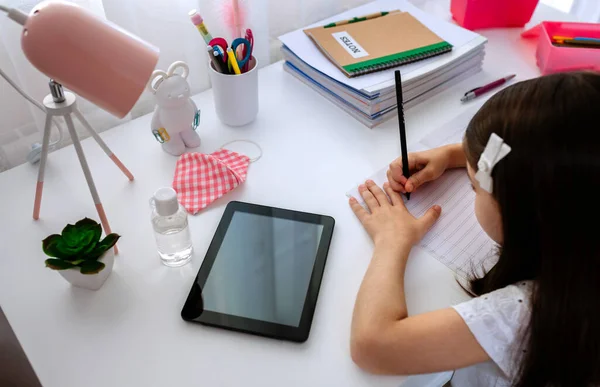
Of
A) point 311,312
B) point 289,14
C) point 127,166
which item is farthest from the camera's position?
point 289,14

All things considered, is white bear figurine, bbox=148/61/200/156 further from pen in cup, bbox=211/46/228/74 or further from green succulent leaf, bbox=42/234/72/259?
green succulent leaf, bbox=42/234/72/259

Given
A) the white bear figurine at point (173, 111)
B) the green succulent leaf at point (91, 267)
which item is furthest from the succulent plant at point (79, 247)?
the white bear figurine at point (173, 111)

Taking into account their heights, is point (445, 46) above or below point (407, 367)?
above

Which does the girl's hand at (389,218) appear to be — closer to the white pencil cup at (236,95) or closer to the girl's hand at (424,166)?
the girl's hand at (424,166)

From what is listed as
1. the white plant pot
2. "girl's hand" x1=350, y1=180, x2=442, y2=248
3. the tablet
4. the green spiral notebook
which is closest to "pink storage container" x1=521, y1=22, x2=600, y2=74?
the green spiral notebook

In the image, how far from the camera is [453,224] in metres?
0.79

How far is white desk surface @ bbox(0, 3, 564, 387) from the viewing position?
0.62 meters

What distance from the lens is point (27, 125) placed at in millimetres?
916

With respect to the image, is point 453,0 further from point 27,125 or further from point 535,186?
point 27,125

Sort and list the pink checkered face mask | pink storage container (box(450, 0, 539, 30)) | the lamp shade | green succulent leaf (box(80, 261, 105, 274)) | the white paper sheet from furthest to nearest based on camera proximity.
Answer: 1. pink storage container (box(450, 0, 539, 30))
2. the white paper sheet
3. the pink checkered face mask
4. green succulent leaf (box(80, 261, 105, 274))
5. the lamp shade

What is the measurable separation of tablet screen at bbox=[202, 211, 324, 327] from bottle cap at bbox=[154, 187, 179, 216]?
96 mm

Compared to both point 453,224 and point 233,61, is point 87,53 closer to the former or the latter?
point 233,61

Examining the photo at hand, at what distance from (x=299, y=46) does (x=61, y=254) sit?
0.58 m

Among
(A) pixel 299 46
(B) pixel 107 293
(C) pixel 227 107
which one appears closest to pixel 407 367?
(B) pixel 107 293
